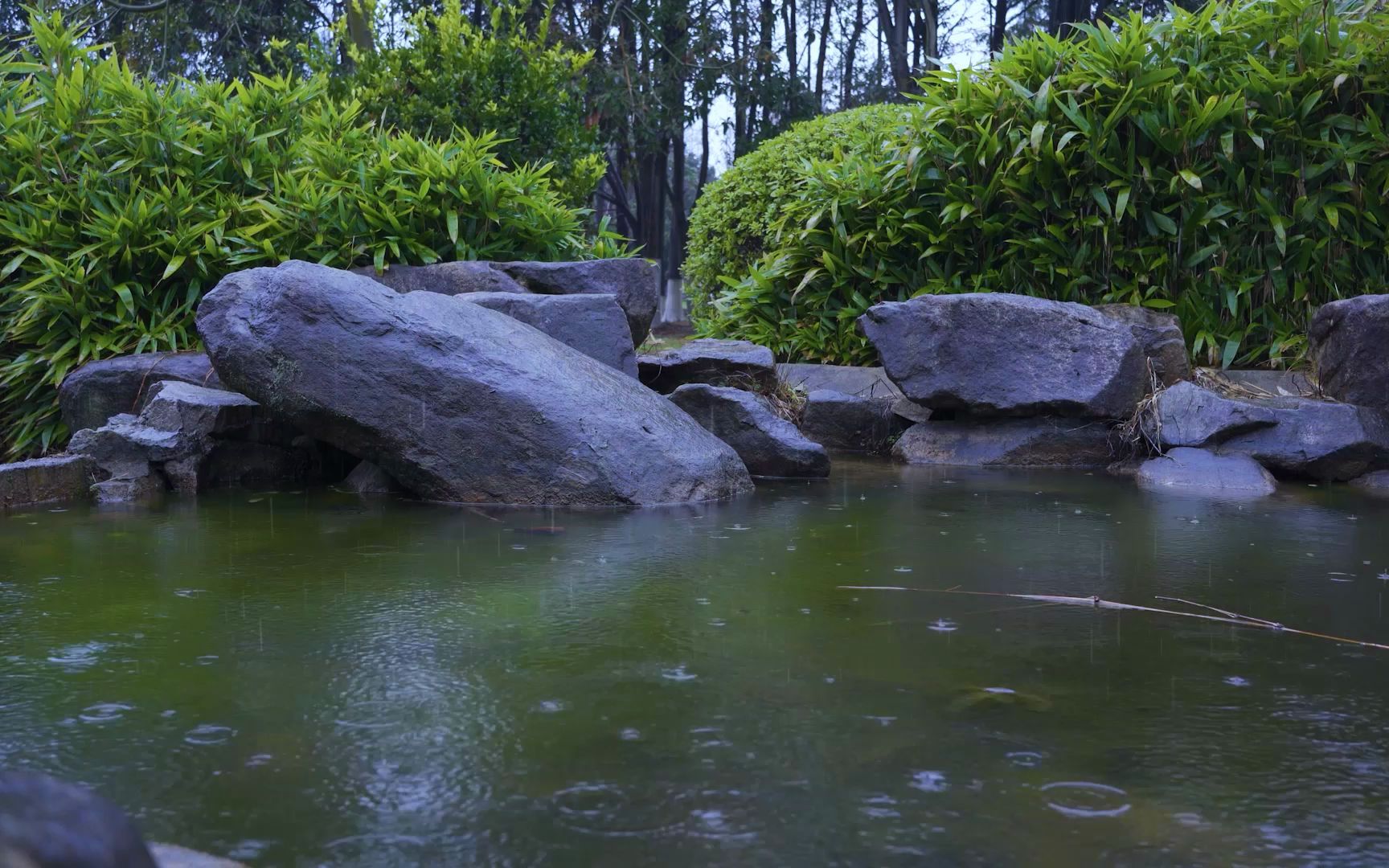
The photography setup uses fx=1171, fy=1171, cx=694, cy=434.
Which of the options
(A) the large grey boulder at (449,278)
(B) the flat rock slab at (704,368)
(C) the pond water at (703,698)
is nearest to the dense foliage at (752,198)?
(B) the flat rock slab at (704,368)

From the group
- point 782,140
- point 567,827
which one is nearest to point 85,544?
point 567,827

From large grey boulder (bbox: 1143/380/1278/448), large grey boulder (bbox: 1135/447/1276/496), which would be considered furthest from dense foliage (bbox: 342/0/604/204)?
large grey boulder (bbox: 1135/447/1276/496)

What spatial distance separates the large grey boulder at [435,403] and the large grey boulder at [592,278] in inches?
67.7

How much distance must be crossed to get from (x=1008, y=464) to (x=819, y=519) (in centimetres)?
228

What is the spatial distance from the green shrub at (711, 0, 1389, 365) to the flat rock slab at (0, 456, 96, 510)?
462 centimetres

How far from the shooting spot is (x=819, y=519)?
4.27 metres

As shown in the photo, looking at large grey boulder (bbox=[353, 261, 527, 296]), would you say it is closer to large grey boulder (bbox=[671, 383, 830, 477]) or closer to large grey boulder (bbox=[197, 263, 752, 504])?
large grey boulder (bbox=[671, 383, 830, 477])

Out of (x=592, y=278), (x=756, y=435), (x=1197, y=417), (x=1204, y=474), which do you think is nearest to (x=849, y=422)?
(x=756, y=435)

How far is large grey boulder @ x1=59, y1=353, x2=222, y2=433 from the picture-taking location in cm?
569

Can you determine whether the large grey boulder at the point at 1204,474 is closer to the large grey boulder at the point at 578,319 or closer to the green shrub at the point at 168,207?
the large grey boulder at the point at 578,319

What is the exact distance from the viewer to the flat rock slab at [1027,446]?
6.21m

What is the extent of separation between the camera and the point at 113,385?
18.7ft

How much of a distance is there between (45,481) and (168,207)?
6.98ft

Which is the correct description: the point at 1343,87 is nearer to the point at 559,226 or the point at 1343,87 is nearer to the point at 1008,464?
the point at 1008,464
